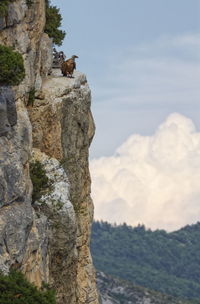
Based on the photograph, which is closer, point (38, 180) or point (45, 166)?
point (38, 180)

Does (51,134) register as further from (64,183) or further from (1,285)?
(1,285)

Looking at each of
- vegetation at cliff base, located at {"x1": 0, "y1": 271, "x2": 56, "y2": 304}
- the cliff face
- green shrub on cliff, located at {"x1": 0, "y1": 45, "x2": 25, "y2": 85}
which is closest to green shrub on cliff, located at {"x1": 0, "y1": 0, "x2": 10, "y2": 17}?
the cliff face

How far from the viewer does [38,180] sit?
48125 mm

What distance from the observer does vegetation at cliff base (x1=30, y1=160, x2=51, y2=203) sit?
47.9 metres

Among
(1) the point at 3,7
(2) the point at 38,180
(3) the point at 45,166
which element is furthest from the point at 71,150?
(1) the point at 3,7

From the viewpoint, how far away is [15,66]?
4312 centimetres

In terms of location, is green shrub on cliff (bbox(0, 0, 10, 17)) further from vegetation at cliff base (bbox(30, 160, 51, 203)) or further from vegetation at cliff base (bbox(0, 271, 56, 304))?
vegetation at cliff base (bbox(0, 271, 56, 304))

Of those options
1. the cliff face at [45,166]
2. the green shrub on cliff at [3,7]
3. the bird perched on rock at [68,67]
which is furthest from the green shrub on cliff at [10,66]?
Result: the bird perched on rock at [68,67]

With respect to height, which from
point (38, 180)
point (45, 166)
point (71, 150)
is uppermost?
point (71, 150)

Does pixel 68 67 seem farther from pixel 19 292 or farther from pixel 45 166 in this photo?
pixel 19 292

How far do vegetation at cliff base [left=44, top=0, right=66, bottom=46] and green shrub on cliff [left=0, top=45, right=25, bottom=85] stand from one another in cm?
1577

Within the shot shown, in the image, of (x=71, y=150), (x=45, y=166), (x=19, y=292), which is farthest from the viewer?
(x=71, y=150)

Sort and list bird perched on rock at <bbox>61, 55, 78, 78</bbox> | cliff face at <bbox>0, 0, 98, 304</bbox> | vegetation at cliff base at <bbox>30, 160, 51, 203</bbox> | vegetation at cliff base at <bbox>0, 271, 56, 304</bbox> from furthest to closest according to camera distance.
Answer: bird perched on rock at <bbox>61, 55, 78, 78</bbox>, vegetation at cliff base at <bbox>30, 160, 51, 203</bbox>, cliff face at <bbox>0, 0, 98, 304</bbox>, vegetation at cliff base at <bbox>0, 271, 56, 304</bbox>

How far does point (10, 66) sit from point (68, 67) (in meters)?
13.9
